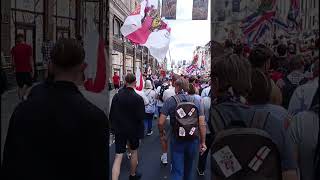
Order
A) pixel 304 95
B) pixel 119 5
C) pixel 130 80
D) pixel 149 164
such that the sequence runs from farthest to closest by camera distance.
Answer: pixel 119 5, pixel 149 164, pixel 130 80, pixel 304 95

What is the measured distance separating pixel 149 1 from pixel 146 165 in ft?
13.8

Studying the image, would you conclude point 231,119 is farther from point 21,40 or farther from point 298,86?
point 21,40

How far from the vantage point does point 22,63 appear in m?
2.52

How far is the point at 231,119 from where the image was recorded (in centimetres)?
252

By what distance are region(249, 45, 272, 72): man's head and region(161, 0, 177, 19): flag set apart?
23.1 feet

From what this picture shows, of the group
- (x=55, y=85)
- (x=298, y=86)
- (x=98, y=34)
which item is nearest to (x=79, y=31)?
(x=98, y=34)

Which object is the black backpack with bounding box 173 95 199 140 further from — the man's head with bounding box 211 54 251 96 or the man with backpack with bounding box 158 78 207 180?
the man's head with bounding box 211 54 251 96

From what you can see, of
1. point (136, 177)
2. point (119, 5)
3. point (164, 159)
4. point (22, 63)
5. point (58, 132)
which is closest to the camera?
point (58, 132)

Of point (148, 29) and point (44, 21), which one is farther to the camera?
point (148, 29)

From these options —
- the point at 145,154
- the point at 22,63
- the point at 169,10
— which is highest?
the point at 169,10

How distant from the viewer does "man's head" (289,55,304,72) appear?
231cm

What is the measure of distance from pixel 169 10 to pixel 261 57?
7803mm


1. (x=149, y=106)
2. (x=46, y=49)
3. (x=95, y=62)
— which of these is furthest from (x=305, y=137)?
(x=149, y=106)

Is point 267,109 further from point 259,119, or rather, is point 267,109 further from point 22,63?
point 22,63
